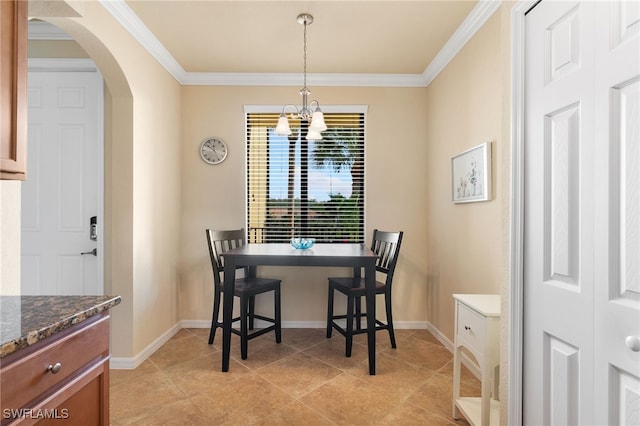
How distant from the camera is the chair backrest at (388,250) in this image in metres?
2.97

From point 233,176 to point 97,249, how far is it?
1462 millimetres

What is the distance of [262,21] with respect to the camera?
8.77 feet

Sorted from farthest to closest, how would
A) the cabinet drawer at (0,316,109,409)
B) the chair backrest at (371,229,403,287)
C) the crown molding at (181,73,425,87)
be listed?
1. the crown molding at (181,73,425,87)
2. the chair backrest at (371,229,403,287)
3. the cabinet drawer at (0,316,109,409)

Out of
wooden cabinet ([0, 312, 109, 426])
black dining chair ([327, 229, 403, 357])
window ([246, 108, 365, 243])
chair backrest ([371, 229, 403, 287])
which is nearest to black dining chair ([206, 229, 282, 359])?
window ([246, 108, 365, 243])

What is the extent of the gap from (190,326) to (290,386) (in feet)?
5.70

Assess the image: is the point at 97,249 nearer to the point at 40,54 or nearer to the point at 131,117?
the point at 131,117

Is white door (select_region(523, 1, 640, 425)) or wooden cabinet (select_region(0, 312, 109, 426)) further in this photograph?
white door (select_region(523, 1, 640, 425))

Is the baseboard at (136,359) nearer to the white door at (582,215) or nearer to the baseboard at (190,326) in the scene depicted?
the baseboard at (190,326)

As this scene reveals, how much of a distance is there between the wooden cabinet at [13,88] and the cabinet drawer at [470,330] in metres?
2.10

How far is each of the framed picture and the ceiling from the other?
97cm

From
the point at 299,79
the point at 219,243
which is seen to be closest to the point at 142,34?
the point at 299,79

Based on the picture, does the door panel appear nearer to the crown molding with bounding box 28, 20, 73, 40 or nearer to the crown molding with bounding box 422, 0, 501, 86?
the crown molding with bounding box 422, 0, 501, 86

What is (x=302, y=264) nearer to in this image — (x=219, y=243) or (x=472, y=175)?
(x=219, y=243)

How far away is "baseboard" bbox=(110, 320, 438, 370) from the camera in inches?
107
